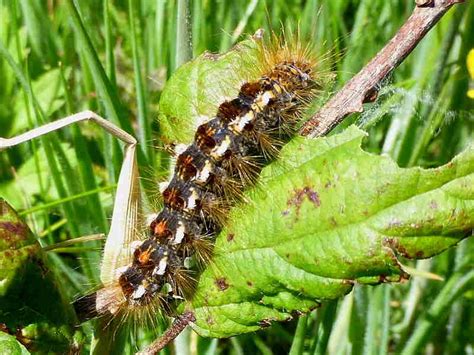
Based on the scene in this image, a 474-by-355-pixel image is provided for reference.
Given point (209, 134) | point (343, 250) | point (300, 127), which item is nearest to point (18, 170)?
point (209, 134)

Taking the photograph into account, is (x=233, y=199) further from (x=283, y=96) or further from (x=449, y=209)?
(x=449, y=209)

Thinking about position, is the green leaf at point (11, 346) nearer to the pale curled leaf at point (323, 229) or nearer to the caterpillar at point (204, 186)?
the caterpillar at point (204, 186)

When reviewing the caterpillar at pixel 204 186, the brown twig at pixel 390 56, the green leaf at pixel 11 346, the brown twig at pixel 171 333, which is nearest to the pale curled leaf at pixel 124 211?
the caterpillar at pixel 204 186

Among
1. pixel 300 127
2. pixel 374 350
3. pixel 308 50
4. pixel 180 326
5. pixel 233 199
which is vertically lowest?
pixel 374 350

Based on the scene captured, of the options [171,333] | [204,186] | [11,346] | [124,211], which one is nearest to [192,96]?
[204,186]

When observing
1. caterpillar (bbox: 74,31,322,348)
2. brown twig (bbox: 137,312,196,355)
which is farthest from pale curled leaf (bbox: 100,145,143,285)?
brown twig (bbox: 137,312,196,355)

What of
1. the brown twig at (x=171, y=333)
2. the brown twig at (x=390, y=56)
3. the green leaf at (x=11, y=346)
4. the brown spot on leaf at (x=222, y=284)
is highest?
the brown twig at (x=390, y=56)

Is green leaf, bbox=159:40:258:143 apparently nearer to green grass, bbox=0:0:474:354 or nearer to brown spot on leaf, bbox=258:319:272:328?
green grass, bbox=0:0:474:354
